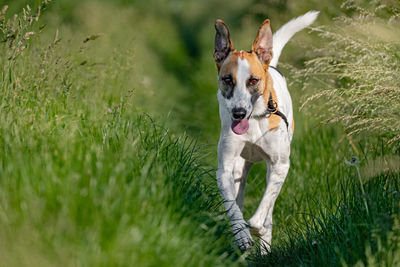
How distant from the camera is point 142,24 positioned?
39.2 feet

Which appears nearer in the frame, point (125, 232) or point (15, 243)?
point (15, 243)

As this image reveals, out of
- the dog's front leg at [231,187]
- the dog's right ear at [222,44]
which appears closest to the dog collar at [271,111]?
the dog's front leg at [231,187]

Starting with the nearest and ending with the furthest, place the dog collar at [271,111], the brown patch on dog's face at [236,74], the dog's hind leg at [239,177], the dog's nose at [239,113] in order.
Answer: the dog's nose at [239,113] < the brown patch on dog's face at [236,74] < the dog collar at [271,111] < the dog's hind leg at [239,177]

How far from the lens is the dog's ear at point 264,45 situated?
4270 millimetres

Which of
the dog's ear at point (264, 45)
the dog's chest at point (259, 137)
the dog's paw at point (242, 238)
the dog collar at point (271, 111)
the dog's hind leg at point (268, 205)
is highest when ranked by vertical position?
the dog's ear at point (264, 45)

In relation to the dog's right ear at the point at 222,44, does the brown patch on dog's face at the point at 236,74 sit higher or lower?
lower

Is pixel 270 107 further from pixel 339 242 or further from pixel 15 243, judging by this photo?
pixel 15 243

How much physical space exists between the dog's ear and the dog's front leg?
2.25 feet

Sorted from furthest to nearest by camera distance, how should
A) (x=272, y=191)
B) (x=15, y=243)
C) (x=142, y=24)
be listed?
(x=142, y=24) → (x=272, y=191) → (x=15, y=243)

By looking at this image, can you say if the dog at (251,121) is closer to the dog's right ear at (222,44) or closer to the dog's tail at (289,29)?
the dog's right ear at (222,44)

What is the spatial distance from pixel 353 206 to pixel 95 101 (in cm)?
250

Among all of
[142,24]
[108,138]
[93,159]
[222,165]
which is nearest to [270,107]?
[222,165]

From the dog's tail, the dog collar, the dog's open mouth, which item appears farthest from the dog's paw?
the dog's tail

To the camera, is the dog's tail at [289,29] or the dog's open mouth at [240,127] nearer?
the dog's open mouth at [240,127]
